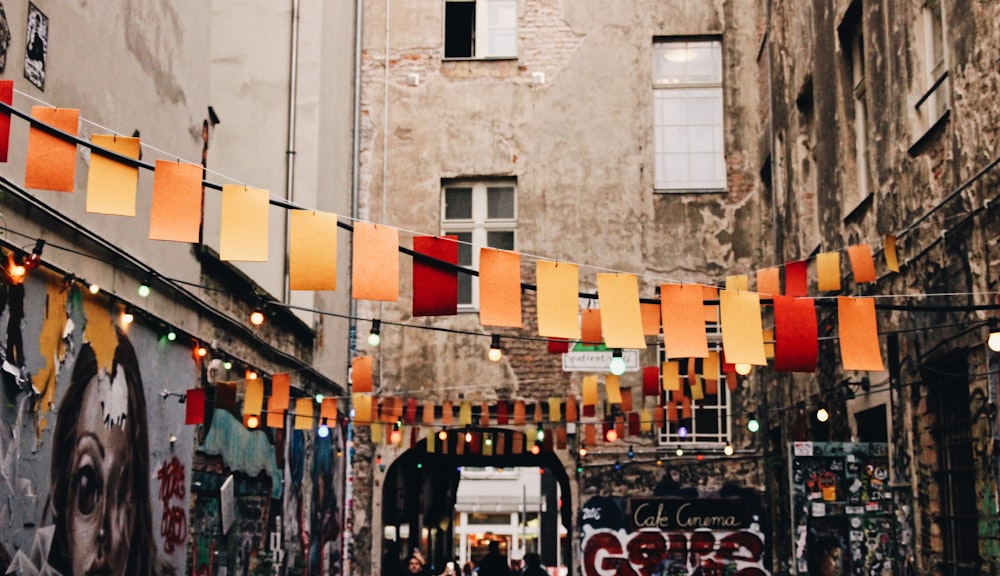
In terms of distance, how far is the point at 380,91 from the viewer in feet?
54.4

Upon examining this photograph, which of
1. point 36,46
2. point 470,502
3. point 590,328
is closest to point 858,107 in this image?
point 590,328

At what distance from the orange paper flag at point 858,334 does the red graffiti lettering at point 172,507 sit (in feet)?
17.0

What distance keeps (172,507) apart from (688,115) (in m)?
9.44

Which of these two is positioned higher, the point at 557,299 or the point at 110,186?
the point at 110,186

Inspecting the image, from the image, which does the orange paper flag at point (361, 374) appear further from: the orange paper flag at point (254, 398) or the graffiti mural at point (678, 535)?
the graffiti mural at point (678, 535)

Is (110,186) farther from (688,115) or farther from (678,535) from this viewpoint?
(688,115)

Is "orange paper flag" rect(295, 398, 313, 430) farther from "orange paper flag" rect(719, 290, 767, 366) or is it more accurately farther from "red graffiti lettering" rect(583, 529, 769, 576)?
"orange paper flag" rect(719, 290, 767, 366)

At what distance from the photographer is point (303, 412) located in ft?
43.1

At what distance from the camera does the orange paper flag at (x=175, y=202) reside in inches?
229

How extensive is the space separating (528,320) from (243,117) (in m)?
4.45

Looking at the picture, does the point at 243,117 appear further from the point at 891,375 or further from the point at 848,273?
the point at 891,375

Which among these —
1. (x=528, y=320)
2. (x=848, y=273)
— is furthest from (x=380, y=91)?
(x=848, y=273)

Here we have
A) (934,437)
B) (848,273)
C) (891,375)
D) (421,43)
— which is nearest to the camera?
(934,437)

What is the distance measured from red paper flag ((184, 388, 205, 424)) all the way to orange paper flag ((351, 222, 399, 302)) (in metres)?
3.67
